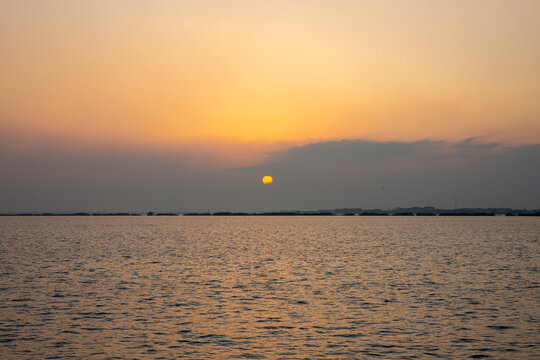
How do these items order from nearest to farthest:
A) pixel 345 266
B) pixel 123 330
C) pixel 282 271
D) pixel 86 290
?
pixel 123 330 < pixel 86 290 < pixel 282 271 < pixel 345 266

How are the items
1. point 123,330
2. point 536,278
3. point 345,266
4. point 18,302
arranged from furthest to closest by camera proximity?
1. point 345,266
2. point 536,278
3. point 18,302
4. point 123,330

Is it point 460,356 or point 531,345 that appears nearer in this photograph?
point 460,356

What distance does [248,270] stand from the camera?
67.9 metres

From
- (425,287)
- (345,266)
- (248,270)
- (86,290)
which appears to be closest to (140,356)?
(86,290)

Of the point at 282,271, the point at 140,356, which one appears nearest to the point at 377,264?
the point at 282,271

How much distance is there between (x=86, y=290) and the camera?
165ft

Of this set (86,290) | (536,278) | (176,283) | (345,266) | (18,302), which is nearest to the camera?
(18,302)

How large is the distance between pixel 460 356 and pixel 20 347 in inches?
953

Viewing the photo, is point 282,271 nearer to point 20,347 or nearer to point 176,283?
point 176,283

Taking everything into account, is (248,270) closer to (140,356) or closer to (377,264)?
(377,264)

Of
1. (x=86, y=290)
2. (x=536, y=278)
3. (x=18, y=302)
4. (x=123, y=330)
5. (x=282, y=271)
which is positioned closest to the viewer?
(x=123, y=330)

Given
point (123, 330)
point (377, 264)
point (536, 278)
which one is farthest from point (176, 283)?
point (536, 278)

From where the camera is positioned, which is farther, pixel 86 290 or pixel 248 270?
pixel 248 270

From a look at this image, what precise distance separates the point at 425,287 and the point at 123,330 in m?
31.9
